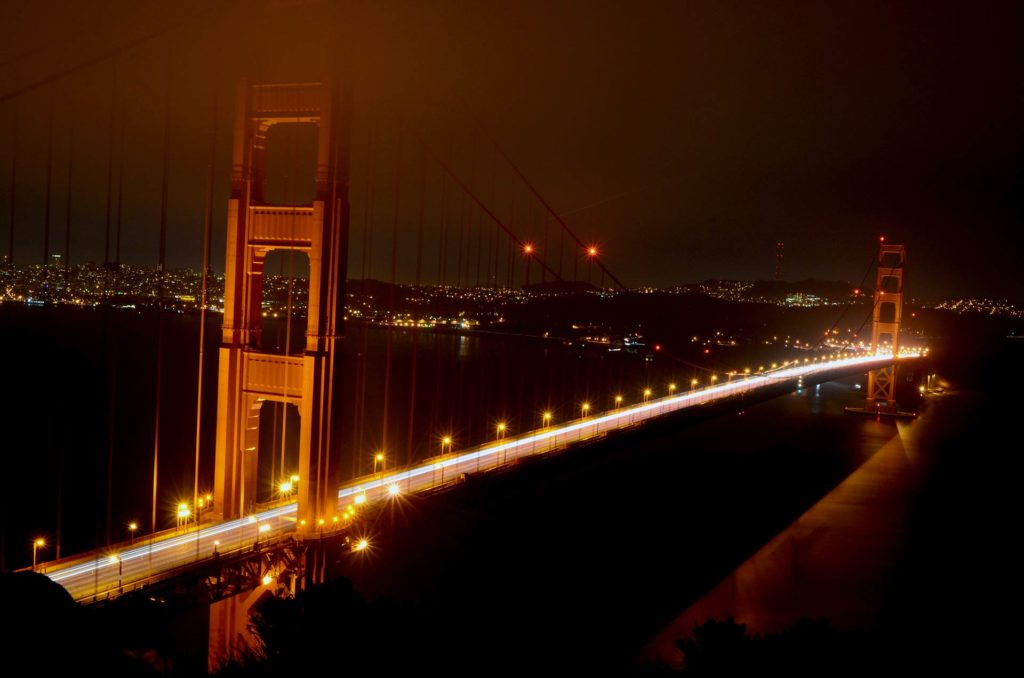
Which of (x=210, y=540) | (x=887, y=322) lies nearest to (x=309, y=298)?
(x=210, y=540)

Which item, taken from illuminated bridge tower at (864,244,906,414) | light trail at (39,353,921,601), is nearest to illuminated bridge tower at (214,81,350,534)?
light trail at (39,353,921,601)

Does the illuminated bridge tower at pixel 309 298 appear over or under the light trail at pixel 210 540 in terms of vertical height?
over

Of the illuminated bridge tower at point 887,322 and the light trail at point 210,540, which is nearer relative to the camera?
the light trail at point 210,540

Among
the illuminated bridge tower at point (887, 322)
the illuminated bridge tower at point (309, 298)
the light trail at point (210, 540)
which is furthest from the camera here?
the illuminated bridge tower at point (887, 322)

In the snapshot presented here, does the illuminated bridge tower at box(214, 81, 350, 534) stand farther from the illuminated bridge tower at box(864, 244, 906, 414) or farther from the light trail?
the illuminated bridge tower at box(864, 244, 906, 414)

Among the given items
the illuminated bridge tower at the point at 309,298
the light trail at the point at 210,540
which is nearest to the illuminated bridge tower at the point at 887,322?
the light trail at the point at 210,540

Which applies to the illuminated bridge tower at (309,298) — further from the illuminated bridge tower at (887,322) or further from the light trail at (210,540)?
the illuminated bridge tower at (887,322)

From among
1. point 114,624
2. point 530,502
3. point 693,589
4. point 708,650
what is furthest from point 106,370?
point 708,650

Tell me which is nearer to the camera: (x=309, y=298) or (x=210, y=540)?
(x=210, y=540)

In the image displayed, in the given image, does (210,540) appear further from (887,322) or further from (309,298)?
(887,322)
